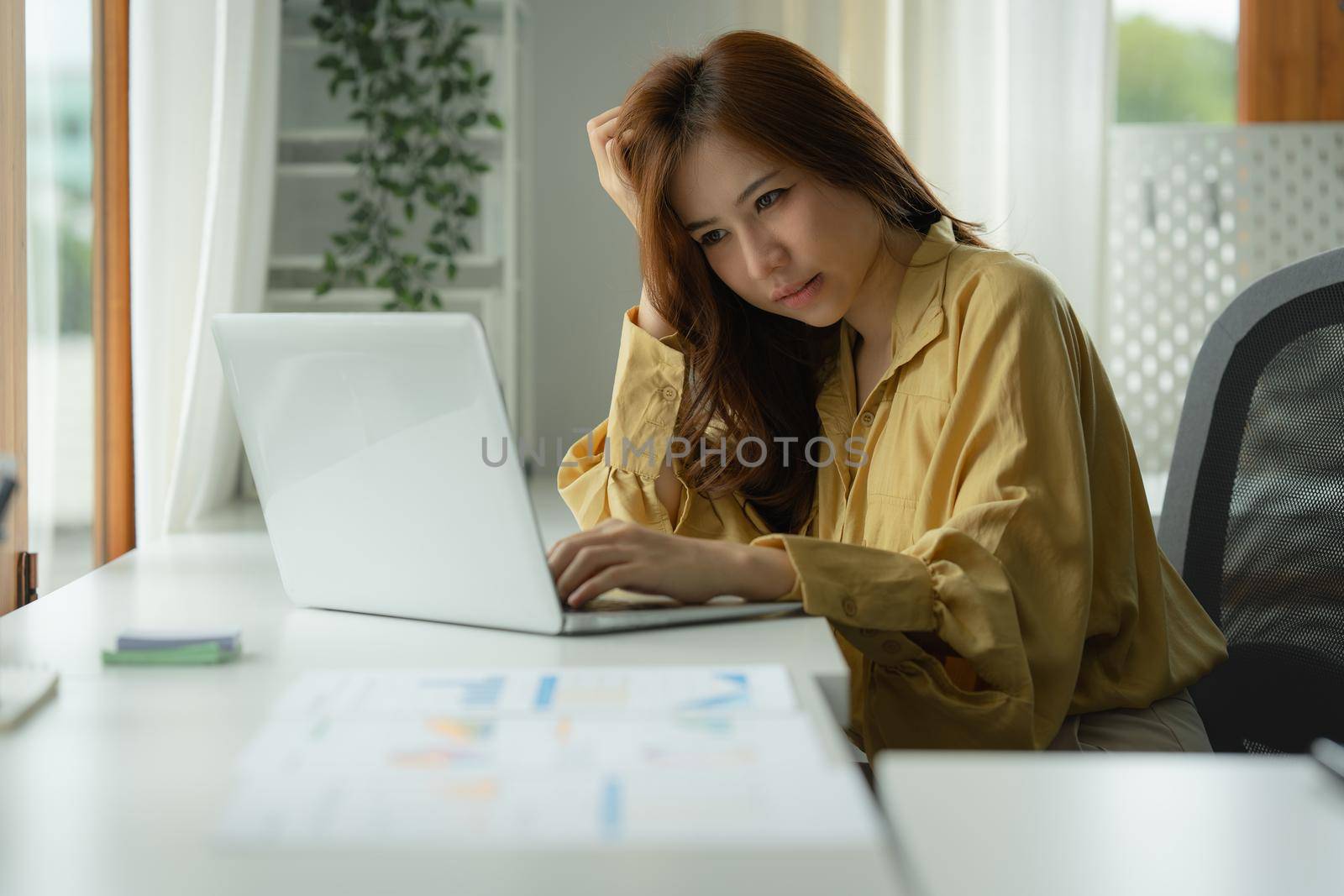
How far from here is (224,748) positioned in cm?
59

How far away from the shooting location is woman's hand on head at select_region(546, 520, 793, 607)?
0.85 meters

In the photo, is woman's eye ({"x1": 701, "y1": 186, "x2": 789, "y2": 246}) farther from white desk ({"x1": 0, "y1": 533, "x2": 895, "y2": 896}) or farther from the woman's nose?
white desk ({"x1": 0, "y1": 533, "x2": 895, "y2": 896})

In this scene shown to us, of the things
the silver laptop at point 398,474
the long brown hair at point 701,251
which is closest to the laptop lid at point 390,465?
the silver laptop at point 398,474

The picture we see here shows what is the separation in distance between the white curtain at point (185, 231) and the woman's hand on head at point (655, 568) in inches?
47.2

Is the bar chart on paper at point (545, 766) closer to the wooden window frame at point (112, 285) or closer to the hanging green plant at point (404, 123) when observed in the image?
the wooden window frame at point (112, 285)

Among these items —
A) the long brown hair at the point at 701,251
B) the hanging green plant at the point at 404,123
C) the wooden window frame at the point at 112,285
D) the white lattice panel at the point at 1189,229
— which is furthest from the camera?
the white lattice panel at the point at 1189,229

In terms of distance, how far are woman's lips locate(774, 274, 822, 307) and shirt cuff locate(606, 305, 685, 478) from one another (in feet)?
0.51

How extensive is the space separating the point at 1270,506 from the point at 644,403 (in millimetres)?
593

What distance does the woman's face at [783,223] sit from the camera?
1174 millimetres

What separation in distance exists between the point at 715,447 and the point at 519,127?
162 centimetres

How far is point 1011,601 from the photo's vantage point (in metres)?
0.87

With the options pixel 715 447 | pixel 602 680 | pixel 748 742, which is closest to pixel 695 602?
pixel 602 680

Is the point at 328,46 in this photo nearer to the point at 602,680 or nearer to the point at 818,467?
the point at 818,467

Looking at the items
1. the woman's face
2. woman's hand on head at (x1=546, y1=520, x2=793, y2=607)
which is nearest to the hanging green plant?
the woman's face
